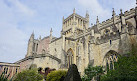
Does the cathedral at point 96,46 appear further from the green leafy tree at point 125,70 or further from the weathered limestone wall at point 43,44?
the green leafy tree at point 125,70

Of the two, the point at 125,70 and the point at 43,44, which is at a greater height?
the point at 43,44

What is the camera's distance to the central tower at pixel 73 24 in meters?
35.4

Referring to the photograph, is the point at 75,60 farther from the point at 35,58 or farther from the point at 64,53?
the point at 35,58

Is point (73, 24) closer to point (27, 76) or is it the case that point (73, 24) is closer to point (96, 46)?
point (96, 46)

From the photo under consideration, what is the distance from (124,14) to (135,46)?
823cm

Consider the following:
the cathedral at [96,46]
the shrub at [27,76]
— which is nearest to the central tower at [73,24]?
the cathedral at [96,46]

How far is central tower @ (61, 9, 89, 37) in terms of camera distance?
35444 mm

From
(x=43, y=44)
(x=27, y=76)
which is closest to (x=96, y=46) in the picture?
(x=27, y=76)

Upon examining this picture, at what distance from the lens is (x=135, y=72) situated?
1225 cm

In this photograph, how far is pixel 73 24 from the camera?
35.2 m

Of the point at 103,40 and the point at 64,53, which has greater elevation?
the point at 103,40

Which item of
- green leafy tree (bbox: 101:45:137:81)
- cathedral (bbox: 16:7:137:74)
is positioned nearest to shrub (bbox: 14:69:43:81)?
cathedral (bbox: 16:7:137:74)

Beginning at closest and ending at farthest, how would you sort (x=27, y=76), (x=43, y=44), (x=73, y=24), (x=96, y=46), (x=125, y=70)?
(x=125, y=70), (x=27, y=76), (x=96, y=46), (x=73, y=24), (x=43, y=44)

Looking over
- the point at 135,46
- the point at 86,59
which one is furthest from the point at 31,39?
the point at 135,46
